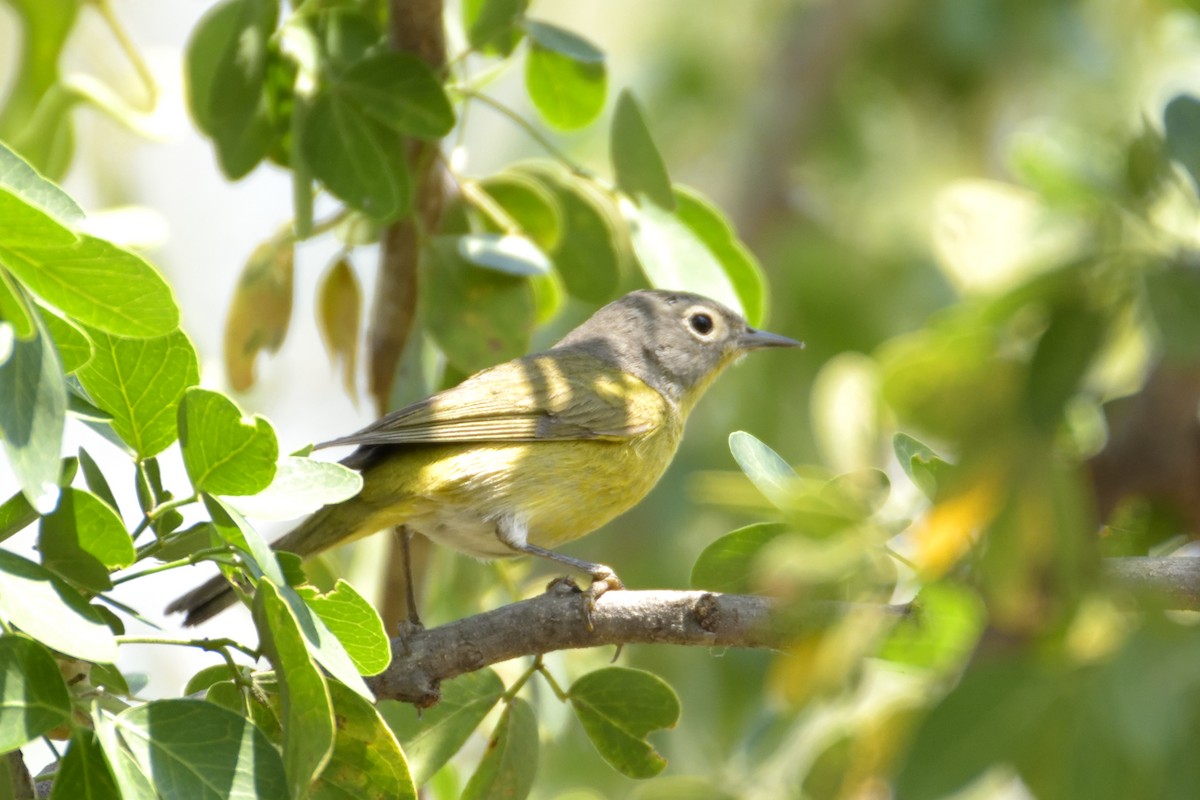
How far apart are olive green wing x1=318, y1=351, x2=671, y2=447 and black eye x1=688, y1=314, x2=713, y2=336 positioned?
2.52 feet

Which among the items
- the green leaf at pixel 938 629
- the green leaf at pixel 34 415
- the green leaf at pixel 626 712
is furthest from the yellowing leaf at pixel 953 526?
the green leaf at pixel 626 712

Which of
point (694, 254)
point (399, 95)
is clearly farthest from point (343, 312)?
point (694, 254)

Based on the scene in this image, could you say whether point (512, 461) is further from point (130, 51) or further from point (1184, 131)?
point (1184, 131)

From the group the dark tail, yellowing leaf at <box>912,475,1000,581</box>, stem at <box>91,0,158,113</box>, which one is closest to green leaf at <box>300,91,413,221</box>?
the dark tail

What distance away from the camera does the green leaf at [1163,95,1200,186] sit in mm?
1913

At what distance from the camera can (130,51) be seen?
13.8 feet

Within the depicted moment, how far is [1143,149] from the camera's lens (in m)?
1.37

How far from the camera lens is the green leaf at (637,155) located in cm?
341

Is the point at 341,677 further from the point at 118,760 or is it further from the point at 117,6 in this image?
the point at 117,6

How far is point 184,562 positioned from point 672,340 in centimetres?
355

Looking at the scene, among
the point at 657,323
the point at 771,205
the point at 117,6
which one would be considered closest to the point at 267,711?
the point at 657,323

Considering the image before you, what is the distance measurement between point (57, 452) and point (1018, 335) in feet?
3.99

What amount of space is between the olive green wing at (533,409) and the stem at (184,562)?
69.7 inches

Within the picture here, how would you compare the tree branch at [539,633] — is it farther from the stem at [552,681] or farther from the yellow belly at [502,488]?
the yellow belly at [502,488]
